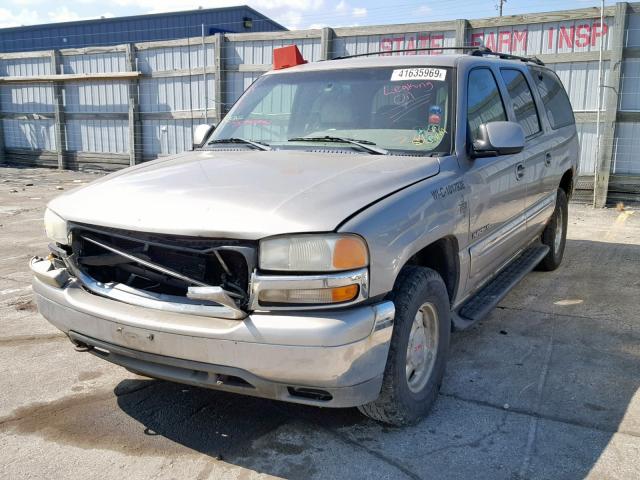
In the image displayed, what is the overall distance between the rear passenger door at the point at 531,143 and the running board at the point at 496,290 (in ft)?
1.14

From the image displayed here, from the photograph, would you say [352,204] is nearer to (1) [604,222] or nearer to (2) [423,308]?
(2) [423,308]

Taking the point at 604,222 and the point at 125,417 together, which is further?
the point at 604,222

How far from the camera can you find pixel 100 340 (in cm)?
279

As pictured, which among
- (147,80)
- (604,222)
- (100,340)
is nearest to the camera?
(100,340)

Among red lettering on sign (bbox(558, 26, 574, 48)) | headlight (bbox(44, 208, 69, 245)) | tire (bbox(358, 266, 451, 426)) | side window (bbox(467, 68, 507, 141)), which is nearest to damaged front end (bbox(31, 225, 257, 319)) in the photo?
headlight (bbox(44, 208, 69, 245))

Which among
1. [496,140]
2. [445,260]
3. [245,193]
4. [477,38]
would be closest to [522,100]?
[496,140]

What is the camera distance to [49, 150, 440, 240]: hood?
251cm

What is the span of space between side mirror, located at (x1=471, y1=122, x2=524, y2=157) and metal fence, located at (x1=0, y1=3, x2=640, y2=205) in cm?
719

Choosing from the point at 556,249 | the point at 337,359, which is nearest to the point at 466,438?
the point at 337,359

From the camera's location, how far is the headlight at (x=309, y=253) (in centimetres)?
244

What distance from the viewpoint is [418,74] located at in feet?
12.5

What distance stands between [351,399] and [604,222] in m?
7.52

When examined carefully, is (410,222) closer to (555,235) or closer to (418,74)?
(418,74)

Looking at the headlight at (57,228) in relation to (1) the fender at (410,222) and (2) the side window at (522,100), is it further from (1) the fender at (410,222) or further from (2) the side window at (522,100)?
(2) the side window at (522,100)
